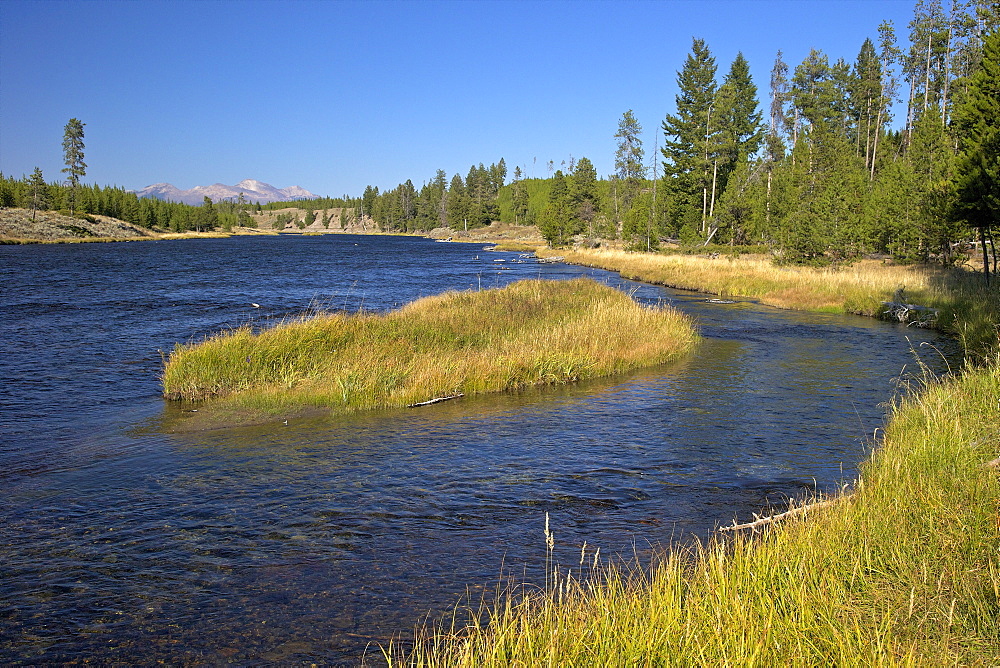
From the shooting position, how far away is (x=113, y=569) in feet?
25.7

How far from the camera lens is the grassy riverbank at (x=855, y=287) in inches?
906

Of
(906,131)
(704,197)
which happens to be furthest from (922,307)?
(906,131)

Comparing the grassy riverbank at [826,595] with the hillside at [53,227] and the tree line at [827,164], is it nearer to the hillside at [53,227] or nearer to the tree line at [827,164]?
the tree line at [827,164]

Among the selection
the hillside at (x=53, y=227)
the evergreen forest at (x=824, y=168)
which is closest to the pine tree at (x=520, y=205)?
the evergreen forest at (x=824, y=168)

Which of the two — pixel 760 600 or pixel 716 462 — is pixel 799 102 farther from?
pixel 760 600

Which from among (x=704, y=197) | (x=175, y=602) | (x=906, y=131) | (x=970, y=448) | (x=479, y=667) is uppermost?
(x=906, y=131)

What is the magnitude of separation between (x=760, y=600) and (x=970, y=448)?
16.2 ft

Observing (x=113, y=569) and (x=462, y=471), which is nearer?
(x=113, y=569)

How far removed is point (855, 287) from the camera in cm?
3259

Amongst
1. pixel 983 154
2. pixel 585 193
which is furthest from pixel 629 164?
pixel 983 154

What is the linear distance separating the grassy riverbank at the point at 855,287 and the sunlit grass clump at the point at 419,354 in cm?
900

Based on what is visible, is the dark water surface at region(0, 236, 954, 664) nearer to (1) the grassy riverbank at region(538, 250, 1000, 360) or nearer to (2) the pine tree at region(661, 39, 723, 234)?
(1) the grassy riverbank at region(538, 250, 1000, 360)

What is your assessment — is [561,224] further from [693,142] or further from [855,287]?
[855,287]

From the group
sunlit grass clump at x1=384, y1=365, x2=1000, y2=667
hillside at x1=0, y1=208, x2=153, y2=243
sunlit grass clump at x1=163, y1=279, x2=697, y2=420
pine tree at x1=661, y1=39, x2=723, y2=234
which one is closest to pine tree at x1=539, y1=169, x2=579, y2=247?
pine tree at x1=661, y1=39, x2=723, y2=234
